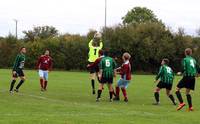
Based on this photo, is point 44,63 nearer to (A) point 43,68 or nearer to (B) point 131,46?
(A) point 43,68

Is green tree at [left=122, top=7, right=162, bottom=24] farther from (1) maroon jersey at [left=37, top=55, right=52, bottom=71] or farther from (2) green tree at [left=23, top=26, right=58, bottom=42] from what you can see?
(1) maroon jersey at [left=37, top=55, right=52, bottom=71]

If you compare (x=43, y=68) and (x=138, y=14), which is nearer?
(x=43, y=68)

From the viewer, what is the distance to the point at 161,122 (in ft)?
45.8

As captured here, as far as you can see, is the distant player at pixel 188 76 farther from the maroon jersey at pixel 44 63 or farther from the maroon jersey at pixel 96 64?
the maroon jersey at pixel 44 63

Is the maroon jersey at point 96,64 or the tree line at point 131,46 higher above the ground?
the tree line at point 131,46

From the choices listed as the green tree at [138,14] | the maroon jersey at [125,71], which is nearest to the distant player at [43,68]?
the maroon jersey at [125,71]

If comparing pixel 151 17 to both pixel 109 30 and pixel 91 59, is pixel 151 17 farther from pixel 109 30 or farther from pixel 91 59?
pixel 91 59

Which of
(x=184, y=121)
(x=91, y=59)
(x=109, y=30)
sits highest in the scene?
(x=109, y=30)

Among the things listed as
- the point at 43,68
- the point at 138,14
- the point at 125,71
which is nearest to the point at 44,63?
the point at 43,68

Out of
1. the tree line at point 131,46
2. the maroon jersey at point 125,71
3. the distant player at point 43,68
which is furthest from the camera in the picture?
the tree line at point 131,46

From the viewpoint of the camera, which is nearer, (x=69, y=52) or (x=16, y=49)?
(x=69, y=52)

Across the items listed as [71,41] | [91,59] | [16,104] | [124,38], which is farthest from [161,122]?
[71,41]

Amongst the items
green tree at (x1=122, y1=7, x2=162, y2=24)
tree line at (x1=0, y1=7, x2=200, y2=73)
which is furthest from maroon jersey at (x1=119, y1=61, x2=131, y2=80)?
green tree at (x1=122, y1=7, x2=162, y2=24)

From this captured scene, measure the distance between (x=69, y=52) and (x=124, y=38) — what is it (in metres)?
9.07
